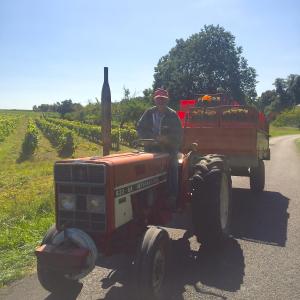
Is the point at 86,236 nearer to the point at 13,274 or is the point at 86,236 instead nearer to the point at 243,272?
the point at 13,274

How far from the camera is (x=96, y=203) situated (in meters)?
4.00

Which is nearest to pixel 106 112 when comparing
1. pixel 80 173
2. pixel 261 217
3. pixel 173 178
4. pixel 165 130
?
pixel 165 130

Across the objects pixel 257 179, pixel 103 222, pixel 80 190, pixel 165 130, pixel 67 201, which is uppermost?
pixel 165 130

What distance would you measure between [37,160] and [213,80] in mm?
30181

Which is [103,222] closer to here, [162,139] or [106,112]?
[162,139]

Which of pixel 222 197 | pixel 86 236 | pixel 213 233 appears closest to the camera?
pixel 86 236

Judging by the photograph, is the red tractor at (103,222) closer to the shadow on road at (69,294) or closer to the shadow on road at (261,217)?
the shadow on road at (69,294)

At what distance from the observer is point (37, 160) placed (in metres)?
20.4

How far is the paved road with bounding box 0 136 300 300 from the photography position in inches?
170

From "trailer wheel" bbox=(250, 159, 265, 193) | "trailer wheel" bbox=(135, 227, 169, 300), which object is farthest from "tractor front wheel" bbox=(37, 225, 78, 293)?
"trailer wheel" bbox=(250, 159, 265, 193)

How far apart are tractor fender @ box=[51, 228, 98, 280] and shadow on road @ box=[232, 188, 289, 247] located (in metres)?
3.09

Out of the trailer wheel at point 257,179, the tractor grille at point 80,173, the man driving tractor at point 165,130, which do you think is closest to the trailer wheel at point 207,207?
the man driving tractor at point 165,130

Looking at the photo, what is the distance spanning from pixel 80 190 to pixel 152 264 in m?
0.99

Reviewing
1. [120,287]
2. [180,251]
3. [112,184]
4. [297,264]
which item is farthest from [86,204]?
[297,264]
